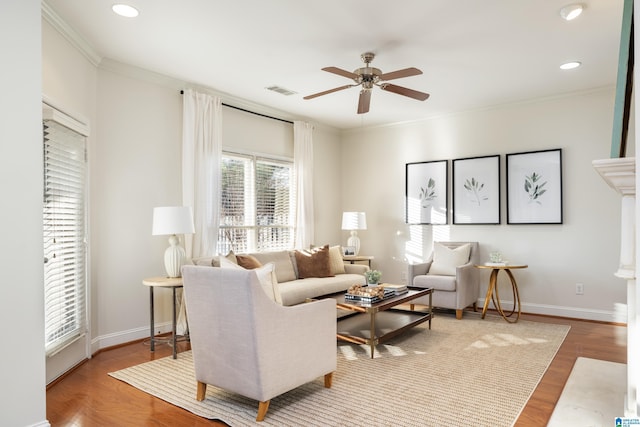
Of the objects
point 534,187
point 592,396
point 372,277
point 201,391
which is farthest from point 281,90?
point 592,396

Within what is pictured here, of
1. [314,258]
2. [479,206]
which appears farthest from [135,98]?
[479,206]

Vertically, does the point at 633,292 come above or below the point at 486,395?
above

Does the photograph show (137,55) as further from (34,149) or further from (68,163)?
(34,149)

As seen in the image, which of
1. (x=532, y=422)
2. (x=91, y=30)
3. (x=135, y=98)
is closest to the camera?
(x=532, y=422)

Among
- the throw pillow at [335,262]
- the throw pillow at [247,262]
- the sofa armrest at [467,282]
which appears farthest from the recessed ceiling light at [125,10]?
the sofa armrest at [467,282]

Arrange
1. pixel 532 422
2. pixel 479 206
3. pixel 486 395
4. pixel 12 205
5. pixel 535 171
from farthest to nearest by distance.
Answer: pixel 479 206 → pixel 535 171 → pixel 486 395 → pixel 532 422 → pixel 12 205

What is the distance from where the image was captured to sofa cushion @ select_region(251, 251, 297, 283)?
5086 mm

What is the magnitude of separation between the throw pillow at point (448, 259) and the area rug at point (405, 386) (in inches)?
49.3

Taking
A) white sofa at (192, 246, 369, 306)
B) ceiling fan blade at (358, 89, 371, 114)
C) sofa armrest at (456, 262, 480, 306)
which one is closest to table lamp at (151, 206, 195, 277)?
white sofa at (192, 246, 369, 306)

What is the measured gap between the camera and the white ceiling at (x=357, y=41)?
3.15 meters

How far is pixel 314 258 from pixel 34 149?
3.62 metres

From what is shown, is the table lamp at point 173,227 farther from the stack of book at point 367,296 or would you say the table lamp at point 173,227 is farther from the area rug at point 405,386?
the stack of book at point 367,296

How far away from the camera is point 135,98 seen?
4.38 meters

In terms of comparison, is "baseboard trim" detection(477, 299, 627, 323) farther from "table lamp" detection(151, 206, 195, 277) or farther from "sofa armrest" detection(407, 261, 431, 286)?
"table lamp" detection(151, 206, 195, 277)
